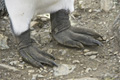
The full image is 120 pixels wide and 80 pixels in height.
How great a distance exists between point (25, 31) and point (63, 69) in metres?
0.33

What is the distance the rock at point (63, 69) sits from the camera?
1.95 metres

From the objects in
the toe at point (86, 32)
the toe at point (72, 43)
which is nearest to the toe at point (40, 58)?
the toe at point (72, 43)

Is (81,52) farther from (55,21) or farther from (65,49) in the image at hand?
(55,21)

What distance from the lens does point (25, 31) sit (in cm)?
204

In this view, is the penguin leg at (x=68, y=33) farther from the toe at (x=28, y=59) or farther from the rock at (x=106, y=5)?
the rock at (x=106, y=5)

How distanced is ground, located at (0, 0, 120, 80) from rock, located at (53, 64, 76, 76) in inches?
0.8

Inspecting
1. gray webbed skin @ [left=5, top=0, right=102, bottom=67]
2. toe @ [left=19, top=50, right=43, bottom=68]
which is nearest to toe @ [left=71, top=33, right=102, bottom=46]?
gray webbed skin @ [left=5, top=0, right=102, bottom=67]

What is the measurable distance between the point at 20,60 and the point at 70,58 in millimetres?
314

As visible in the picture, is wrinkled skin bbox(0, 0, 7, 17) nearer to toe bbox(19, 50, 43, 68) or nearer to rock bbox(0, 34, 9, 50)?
rock bbox(0, 34, 9, 50)

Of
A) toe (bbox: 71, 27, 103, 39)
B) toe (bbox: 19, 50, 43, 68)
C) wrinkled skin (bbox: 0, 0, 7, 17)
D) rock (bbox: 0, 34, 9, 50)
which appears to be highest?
wrinkled skin (bbox: 0, 0, 7, 17)

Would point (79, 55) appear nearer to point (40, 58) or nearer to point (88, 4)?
point (40, 58)

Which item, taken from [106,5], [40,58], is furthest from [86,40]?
[106,5]

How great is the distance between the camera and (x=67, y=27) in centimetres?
221

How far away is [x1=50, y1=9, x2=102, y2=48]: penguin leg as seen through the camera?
2.11 m
